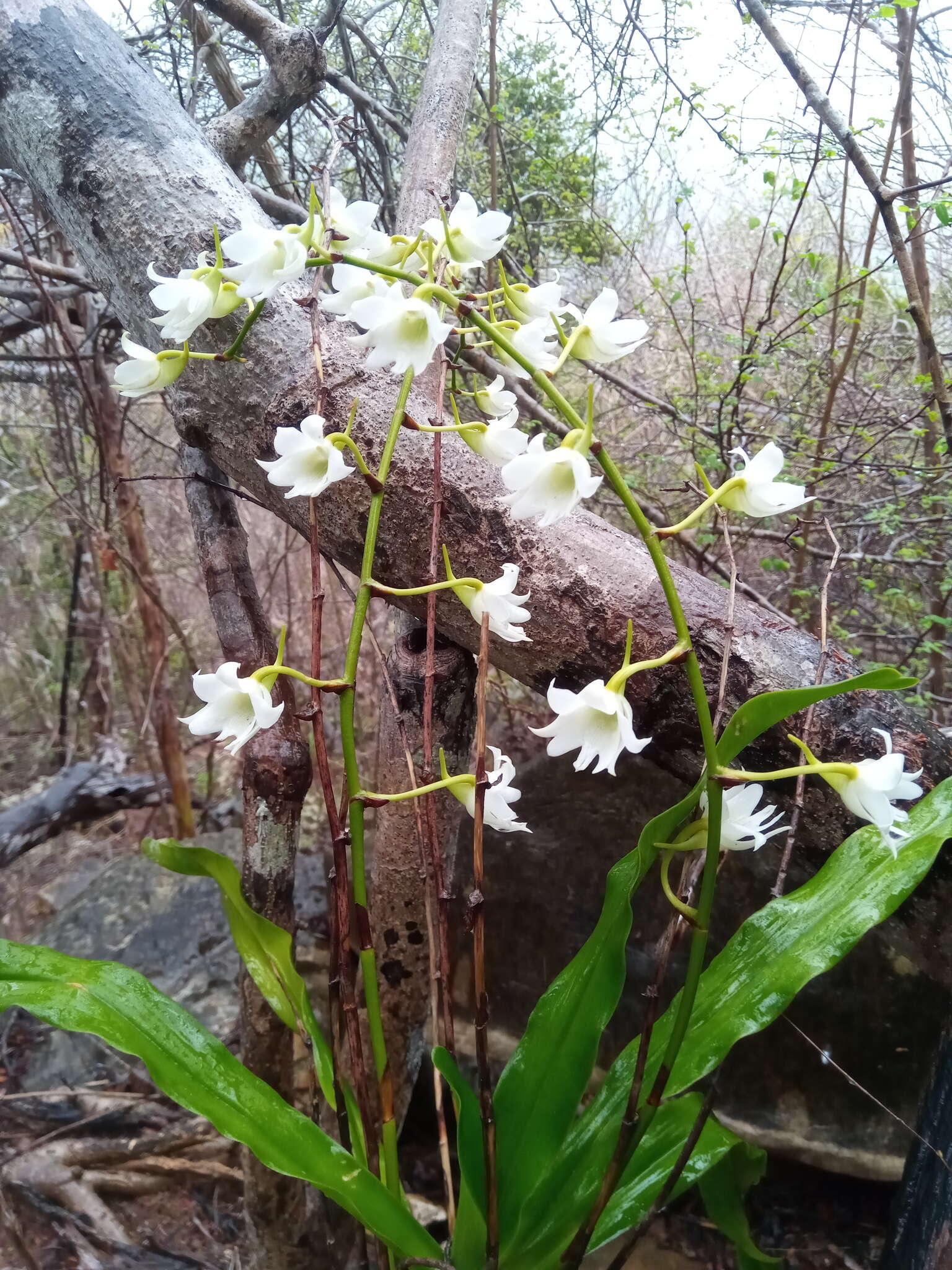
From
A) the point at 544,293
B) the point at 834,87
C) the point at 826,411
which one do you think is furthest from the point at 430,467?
the point at 834,87

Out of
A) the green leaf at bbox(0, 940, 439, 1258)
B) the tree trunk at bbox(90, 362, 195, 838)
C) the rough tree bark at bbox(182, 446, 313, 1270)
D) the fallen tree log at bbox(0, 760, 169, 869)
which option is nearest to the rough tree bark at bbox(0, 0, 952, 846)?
the rough tree bark at bbox(182, 446, 313, 1270)

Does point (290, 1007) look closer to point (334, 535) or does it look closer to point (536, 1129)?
point (536, 1129)

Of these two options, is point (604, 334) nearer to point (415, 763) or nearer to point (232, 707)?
point (232, 707)

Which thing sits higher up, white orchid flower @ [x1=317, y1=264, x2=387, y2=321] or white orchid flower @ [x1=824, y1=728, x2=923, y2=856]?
white orchid flower @ [x1=317, y1=264, x2=387, y2=321]

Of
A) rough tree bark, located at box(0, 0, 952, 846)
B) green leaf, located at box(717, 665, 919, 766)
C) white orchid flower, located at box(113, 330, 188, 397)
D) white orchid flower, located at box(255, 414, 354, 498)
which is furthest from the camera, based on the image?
rough tree bark, located at box(0, 0, 952, 846)

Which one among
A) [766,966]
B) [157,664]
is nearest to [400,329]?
[766,966]

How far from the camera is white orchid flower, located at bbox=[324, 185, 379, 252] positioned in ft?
1.94

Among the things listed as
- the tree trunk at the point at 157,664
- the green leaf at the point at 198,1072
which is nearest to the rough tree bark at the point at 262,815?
the green leaf at the point at 198,1072

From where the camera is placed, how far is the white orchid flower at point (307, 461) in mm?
516

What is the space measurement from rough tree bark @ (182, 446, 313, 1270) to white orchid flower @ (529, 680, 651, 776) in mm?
535

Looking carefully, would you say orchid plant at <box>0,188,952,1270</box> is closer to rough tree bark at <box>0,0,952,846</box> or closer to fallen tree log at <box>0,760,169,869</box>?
rough tree bark at <box>0,0,952,846</box>

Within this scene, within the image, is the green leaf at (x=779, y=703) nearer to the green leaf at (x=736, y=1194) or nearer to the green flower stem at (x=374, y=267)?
the green flower stem at (x=374, y=267)

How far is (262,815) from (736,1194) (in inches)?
28.2

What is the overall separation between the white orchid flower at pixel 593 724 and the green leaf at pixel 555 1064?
0.78 feet
